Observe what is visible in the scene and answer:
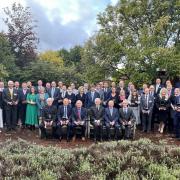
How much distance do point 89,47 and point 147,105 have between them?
30.5 ft

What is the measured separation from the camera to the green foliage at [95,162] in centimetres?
693

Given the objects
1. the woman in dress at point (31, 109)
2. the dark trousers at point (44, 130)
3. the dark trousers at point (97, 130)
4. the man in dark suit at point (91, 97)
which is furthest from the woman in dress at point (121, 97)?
the woman in dress at point (31, 109)

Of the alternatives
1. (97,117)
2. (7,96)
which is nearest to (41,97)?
(7,96)

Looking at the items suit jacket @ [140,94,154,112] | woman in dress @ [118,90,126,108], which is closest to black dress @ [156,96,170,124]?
suit jacket @ [140,94,154,112]

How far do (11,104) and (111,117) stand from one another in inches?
136

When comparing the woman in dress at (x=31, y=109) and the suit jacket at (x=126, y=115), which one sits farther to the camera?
the woman in dress at (x=31, y=109)

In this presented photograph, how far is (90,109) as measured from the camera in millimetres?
13156

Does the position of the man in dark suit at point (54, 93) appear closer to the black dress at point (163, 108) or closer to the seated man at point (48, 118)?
the seated man at point (48, 118)

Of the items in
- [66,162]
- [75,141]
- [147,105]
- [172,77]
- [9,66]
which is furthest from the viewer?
[9,66]

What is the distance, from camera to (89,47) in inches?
893

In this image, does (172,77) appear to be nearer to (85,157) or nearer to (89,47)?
(89,47)

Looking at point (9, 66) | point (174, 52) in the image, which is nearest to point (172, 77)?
point (174, 52)

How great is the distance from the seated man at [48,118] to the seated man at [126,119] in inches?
80.8

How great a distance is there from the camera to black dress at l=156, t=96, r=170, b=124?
548 inches
